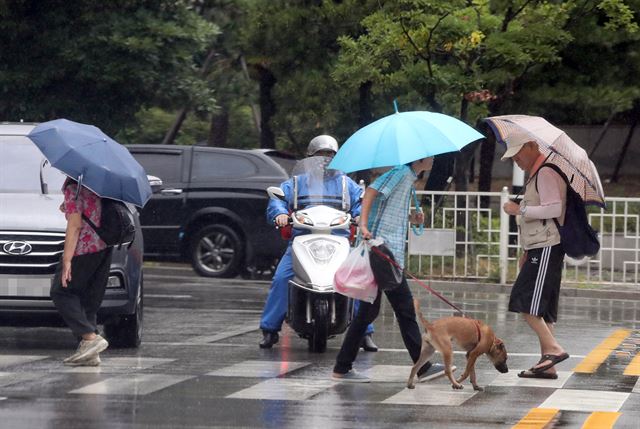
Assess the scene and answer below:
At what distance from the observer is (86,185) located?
944 centimetres

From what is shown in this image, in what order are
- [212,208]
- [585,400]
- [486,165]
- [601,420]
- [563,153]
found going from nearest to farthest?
[601,420] → [585,400] → [563,153] → [212,208] → [486,165]

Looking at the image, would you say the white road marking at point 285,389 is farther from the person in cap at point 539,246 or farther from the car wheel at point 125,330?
the car wheel at point 125,330

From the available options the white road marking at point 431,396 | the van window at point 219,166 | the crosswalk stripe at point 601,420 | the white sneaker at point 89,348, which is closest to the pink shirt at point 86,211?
the white sneaker at point 89,348

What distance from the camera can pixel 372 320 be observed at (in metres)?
9.16

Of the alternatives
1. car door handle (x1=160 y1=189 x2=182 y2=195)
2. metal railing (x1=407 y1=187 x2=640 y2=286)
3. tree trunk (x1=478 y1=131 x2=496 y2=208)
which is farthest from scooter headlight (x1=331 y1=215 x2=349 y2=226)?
tree trunk (x1=478 y1=131 x2=496 y2=208)

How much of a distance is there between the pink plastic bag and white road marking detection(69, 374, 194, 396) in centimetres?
117

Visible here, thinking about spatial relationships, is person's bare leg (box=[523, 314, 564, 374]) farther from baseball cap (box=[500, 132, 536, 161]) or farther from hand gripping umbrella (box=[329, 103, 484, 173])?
hand gripping umbrella (box=[329, 103, 484, 173])

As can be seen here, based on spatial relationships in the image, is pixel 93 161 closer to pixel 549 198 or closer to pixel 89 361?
pixel 89 361

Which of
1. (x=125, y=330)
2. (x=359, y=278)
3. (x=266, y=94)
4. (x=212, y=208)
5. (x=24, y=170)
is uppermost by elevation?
(x=266, y=94)

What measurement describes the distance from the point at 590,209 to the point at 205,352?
37.3 ft

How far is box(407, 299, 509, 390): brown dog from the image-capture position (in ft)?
28.1

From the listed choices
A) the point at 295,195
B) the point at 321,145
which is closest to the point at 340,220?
the point at 295,195

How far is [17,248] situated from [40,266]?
208mm

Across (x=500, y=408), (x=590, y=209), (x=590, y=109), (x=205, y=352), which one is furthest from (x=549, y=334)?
(x=590, y=109)
